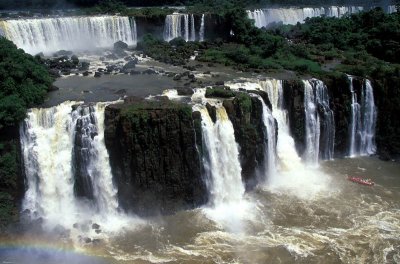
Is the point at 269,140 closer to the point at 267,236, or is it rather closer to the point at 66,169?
the point at 267,236

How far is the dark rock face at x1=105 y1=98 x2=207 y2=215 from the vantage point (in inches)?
824

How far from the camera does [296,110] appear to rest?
2659 centimetres

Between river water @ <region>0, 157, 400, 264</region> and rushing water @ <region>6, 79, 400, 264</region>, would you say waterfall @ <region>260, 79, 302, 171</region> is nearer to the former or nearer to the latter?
rushing water @ <region>6, 79, 400, 264</region>

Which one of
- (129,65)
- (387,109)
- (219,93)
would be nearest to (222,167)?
(219,93)

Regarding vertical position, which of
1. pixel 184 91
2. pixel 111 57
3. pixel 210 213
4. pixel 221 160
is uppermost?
pixel 111 57

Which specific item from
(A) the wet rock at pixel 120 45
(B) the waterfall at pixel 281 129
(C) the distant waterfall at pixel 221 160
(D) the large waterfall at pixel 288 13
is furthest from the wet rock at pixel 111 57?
(D) the large waterfall at pixel 288 13

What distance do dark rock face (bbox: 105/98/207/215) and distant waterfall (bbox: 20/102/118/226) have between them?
572 mm

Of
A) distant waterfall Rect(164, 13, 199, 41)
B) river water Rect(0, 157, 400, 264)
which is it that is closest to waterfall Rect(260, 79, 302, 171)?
river water Rect(0, 157, 400, 264)

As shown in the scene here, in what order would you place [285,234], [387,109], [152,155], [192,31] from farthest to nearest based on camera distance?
[192,31] < [387,109] < [152,155] < [285,234]

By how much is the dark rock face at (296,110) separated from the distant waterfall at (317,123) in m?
0.31

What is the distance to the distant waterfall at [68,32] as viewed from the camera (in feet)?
113

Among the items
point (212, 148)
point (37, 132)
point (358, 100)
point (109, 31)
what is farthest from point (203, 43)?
point (37, 132)

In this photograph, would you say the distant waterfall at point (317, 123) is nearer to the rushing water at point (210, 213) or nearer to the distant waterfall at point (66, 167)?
the rushing water at point (210, 213)

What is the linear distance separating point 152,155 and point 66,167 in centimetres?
391
